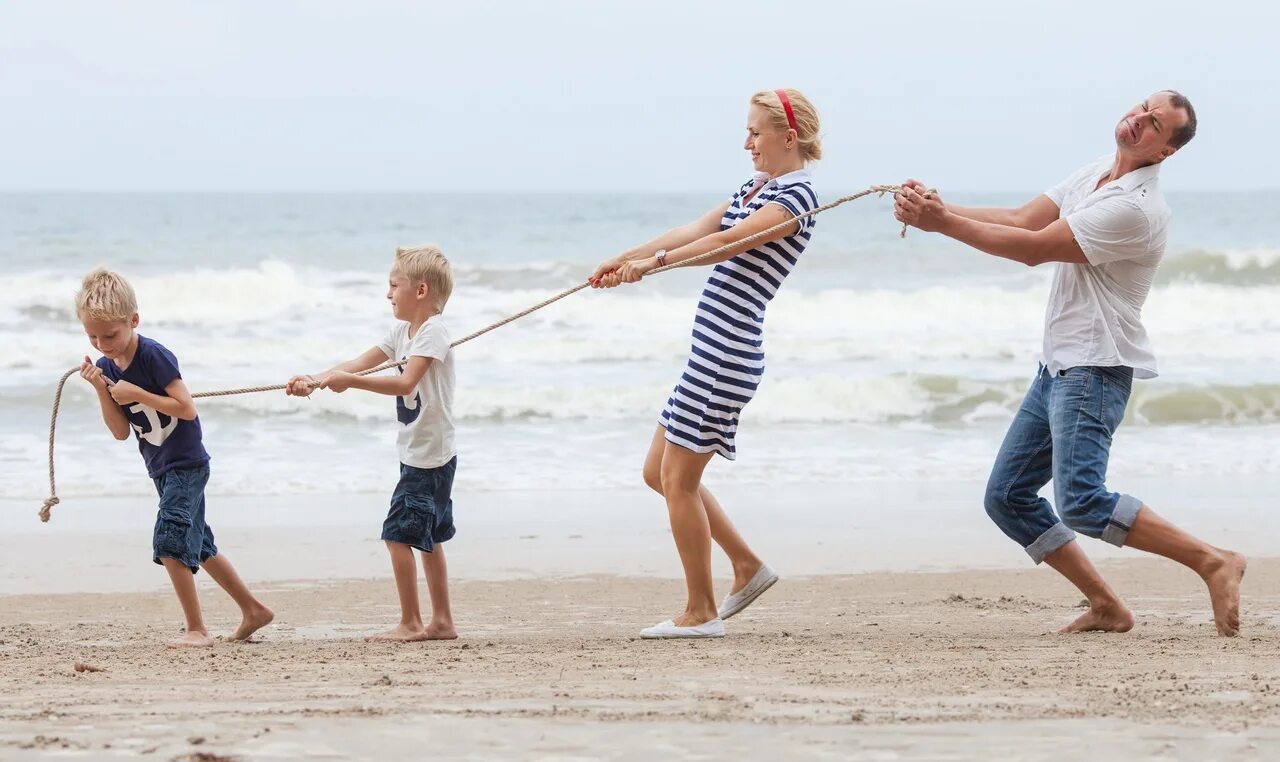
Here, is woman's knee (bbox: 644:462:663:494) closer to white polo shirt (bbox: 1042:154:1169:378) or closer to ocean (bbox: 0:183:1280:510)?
white polo shirt (bbox: 1042:154:1169:378)

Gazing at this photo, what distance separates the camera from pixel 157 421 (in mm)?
4508

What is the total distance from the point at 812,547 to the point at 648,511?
1208 millimetres

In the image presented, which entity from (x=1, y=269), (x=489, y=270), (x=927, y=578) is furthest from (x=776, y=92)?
(x=1, y=269)

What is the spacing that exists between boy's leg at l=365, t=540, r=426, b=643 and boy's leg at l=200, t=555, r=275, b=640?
1.24 feet

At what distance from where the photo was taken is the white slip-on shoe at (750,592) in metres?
4.75

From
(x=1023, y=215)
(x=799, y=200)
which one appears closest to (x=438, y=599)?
(x=799, y=200)

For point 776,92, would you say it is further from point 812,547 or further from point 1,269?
point 1,269

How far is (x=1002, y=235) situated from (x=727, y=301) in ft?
2.78

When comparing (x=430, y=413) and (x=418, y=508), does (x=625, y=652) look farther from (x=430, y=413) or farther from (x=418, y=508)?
(x=430, y=413)

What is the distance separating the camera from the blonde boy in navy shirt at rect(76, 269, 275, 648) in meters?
4.35

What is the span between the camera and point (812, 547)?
6.80 metres

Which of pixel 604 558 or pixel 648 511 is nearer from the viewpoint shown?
pixel 604 558

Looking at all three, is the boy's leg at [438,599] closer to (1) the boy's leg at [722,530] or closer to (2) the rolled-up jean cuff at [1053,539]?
(1) the boy's leg at [722,530]

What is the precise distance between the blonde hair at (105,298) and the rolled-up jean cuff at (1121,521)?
3.05 metres
